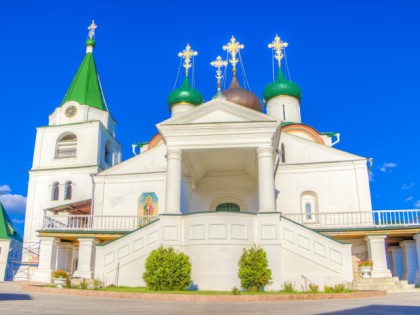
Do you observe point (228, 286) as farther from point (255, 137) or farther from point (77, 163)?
point (77, 163)

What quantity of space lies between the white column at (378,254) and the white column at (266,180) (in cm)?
554

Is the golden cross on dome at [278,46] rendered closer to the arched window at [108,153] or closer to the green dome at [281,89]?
the green dome at [281,89]

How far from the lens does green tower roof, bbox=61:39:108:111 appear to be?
35844 millimetres

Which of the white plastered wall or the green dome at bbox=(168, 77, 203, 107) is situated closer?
the white plastered wall

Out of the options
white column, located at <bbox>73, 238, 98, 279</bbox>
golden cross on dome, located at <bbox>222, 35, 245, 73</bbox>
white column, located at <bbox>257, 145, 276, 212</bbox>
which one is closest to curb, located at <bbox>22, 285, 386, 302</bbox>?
white column, located at <bbox>257, 145, 276, 212</bbox>

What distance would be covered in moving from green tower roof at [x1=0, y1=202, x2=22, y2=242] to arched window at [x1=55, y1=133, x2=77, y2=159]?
691cm

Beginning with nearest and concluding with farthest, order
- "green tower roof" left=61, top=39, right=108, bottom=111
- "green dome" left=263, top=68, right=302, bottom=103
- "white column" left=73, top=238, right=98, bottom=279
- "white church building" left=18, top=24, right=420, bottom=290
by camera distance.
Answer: "white church building" left=18, top=24, right=420, bottom=290 → "white column" left=73, top=238, right=98, bottom=279 → "green dome" left=263, top=68, right=302, bottom=103 → "green tower roof" left=61, top=39, right=108, bottom=111

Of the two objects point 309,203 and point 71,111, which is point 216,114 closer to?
point 309,203

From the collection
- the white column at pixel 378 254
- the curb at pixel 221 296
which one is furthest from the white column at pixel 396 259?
the curb at pixel 221 296

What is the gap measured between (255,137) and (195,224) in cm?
403

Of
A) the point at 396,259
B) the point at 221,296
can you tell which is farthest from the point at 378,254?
the point at 221,296

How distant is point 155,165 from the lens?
23469 mm

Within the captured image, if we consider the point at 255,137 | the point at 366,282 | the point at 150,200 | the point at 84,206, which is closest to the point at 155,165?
the point at 150,200

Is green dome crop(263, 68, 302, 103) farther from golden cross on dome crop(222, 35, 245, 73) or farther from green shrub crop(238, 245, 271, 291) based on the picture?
green shrub crop(238, 245, 271, 291)
